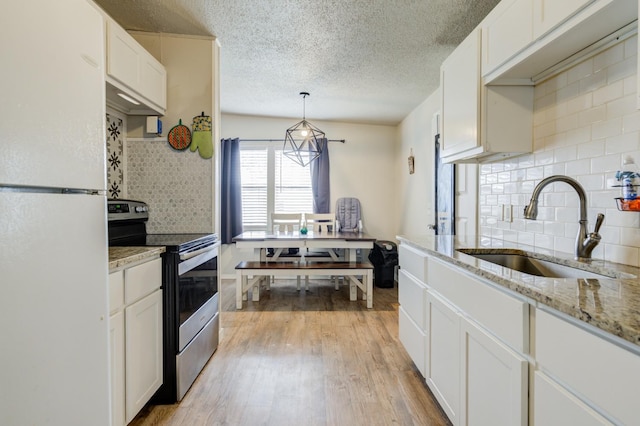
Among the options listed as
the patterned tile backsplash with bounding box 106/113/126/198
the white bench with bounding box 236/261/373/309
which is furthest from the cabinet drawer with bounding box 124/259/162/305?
the white bench with bounding box 236/261/373/309

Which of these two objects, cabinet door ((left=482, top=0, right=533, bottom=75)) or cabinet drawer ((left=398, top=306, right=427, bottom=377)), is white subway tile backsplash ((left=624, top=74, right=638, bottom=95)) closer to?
cabinet door ((left=482, top=0, right=533, bottom=75))

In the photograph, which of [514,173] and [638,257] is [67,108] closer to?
[638,257]

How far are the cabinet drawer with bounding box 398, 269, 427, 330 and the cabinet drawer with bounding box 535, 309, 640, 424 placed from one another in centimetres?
100

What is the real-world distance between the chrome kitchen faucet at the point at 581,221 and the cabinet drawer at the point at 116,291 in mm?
1850

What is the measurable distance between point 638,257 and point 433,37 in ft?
6.51

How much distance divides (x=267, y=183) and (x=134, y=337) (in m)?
3.82

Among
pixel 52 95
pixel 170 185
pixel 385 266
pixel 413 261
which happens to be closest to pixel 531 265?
pixel 413 261

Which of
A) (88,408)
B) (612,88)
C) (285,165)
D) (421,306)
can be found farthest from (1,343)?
(285,165)

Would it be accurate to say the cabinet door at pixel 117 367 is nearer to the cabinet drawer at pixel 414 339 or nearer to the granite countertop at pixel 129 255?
the granite countertop at pixel 129 255

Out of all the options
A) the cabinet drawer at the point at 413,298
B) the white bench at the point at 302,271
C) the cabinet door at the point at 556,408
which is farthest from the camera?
the white bench at the point at 302,271

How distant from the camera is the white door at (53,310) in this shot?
760 mm

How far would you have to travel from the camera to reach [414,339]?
82.7 inches

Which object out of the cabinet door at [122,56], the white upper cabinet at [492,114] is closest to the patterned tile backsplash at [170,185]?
the cabinet door at [122,56]

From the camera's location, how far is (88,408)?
1.01 meters
